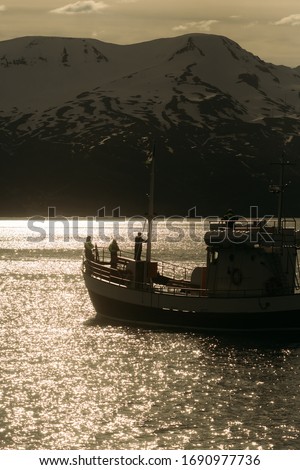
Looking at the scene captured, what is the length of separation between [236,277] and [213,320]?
3118 mm

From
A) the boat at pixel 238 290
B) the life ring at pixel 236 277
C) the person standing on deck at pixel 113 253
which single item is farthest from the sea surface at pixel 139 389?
the person standing on deck at pixel 113 253

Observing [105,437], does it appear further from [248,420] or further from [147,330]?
[147,330]

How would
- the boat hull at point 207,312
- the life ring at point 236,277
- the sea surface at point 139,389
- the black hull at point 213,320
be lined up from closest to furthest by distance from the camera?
the sea surface at point 139,389 < the boat hull at point 207,312 < the black hull at point 213,320 < the life ring at point 236,277

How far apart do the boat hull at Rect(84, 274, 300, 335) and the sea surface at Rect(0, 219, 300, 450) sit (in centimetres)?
122

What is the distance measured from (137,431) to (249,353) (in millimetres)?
19076

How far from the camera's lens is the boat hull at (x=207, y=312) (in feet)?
213

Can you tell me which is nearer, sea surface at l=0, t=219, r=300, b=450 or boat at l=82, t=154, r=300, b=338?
sea surface at l=0, t=219, r=300, b=450

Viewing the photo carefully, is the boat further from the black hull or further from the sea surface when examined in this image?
the sea surface

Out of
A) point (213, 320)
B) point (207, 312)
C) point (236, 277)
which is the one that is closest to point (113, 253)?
point (207, 312)

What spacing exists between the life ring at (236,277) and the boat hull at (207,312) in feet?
5.43

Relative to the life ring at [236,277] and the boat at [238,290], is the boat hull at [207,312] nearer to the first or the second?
the boat at [238,290]

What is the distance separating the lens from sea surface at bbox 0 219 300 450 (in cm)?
4225

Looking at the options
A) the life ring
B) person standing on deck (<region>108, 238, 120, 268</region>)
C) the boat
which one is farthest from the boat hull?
person standing on deck (<region>108, 238, 120, 268</region>)
